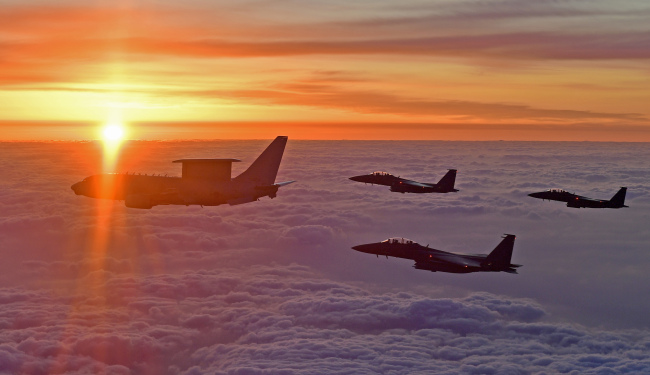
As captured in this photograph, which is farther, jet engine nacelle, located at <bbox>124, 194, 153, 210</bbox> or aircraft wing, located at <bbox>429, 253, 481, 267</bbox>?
jet engine nacelle, located at <bbox>124, 194, 153, 210</bbox>

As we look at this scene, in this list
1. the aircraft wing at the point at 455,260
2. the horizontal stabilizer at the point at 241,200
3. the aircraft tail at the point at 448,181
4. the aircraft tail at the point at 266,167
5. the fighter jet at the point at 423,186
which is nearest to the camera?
the aircraft wing at the point at 455,260

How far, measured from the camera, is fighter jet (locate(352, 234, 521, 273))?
77.3 metres

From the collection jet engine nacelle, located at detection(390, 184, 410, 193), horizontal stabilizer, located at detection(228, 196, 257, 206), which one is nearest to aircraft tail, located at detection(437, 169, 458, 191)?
jet engine nacelle, located at detection(390, 184, 410, 193)

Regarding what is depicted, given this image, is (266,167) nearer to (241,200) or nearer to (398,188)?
(241,200)

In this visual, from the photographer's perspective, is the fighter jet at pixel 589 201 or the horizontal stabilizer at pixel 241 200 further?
the fighter jet at pixel 589 201

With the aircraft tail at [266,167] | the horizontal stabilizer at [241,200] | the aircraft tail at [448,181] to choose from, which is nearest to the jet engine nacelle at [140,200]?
the horizontal stabilizer at [241,200]

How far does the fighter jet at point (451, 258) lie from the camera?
254ft

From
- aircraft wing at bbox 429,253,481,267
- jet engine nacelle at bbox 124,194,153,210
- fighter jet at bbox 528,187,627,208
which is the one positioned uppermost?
fighter jet at bbox 528,187,627,208

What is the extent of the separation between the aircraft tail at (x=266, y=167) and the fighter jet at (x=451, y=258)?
62.1 feet

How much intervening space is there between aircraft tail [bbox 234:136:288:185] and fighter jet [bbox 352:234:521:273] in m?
18.9

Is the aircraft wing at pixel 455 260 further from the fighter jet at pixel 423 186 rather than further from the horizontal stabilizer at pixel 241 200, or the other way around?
the fighter jet at pixel 423 186

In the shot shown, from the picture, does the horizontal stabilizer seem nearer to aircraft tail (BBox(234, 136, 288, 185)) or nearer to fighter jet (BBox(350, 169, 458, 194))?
aircraft tail (BBox(234, 136, 288, 185))

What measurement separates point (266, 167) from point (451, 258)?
30.5 metres

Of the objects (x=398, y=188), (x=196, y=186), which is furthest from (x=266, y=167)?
(x=398, y=188)
